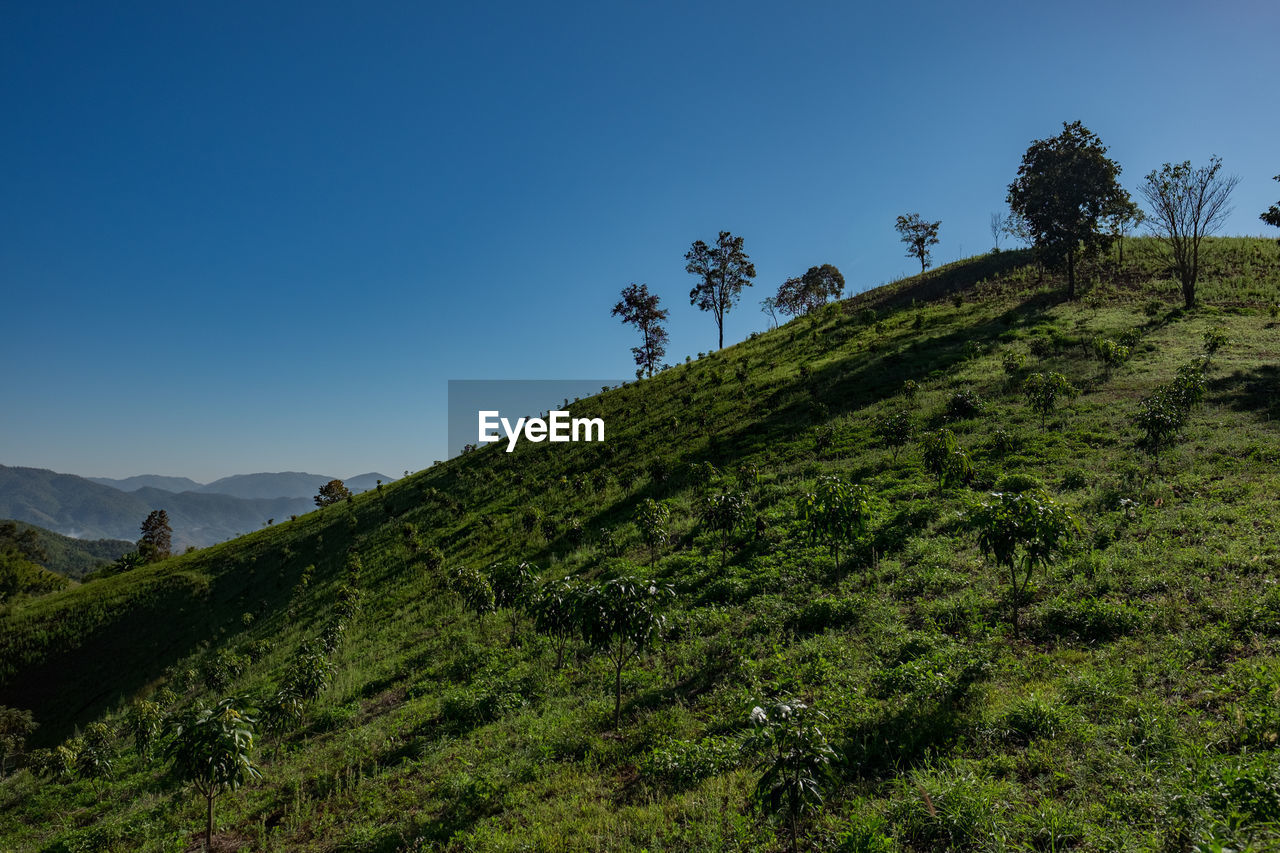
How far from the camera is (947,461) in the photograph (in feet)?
69.4

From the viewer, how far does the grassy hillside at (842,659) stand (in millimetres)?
7922

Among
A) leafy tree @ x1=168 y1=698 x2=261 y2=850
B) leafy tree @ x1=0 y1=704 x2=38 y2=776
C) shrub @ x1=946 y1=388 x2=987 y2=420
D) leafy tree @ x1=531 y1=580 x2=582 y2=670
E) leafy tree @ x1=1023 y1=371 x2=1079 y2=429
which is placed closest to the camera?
leafy tree @ x1=168 y1=698 x2=261 y2=850

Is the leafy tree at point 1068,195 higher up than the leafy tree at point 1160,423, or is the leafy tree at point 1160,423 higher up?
the leafy tree at point 1068,195

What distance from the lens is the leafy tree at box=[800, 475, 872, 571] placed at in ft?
55.9

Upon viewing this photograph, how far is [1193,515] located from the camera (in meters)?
15.4

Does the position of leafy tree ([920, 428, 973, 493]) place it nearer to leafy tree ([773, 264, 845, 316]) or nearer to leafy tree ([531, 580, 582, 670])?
leafy tree ([531, 580, 582, 670])

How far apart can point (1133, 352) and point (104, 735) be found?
6303cm

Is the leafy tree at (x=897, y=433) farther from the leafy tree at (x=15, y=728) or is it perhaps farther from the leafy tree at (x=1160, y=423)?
the leafy tree at (x=15, y=728)

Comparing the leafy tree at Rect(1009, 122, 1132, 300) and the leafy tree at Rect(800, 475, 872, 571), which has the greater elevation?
the leafy tree at Rect(1009, 122, 1132, 300)

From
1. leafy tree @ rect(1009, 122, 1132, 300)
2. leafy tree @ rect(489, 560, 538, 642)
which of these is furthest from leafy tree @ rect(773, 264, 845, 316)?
leafy tree @ rect(489, 560, 538, 642)

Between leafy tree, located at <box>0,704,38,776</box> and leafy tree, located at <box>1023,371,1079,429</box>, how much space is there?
219 ft

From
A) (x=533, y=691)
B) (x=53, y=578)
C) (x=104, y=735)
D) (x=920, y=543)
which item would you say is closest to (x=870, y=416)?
(x=920, y=543)

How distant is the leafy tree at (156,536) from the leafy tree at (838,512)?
10625 cm

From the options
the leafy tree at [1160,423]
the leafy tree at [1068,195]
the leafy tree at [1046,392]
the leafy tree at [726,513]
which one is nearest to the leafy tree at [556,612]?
the leafy tree at [726,513]
